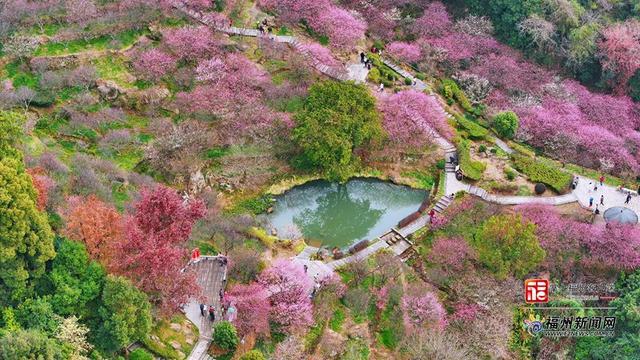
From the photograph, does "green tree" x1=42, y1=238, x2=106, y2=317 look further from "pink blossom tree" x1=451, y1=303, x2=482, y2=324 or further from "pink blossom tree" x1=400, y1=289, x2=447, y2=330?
"pink blossom tree" x1=451, y1=303, x2=482, y2=324

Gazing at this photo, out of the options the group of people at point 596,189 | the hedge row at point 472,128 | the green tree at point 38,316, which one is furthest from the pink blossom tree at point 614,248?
the green tree at point 38,316

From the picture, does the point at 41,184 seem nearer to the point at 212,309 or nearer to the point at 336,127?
the point at 212,309

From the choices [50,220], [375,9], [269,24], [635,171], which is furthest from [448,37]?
[50,220]

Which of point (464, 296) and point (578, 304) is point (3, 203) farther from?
point (578, 304)

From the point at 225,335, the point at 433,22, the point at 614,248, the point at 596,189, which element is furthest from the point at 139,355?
the point at 433,22

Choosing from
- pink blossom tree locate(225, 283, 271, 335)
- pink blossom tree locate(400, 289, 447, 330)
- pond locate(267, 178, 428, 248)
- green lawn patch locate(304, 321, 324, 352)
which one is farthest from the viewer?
pond locate(267, 178, 428, 248)

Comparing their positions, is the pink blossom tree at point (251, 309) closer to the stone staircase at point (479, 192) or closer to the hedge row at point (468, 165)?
the stone staircase at point (479, 192)

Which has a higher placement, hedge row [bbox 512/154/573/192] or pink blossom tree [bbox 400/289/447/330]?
hedge row [bbox 512/154/573/192]

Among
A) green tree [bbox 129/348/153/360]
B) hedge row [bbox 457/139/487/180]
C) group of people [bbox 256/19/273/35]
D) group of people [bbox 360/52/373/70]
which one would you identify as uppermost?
group of people [bbox 256/19/273/35]

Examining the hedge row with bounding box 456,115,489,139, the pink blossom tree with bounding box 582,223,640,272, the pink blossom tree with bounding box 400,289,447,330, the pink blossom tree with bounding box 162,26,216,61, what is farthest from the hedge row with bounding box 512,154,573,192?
the pink blossom tree with bounding box 162,26,216,61
